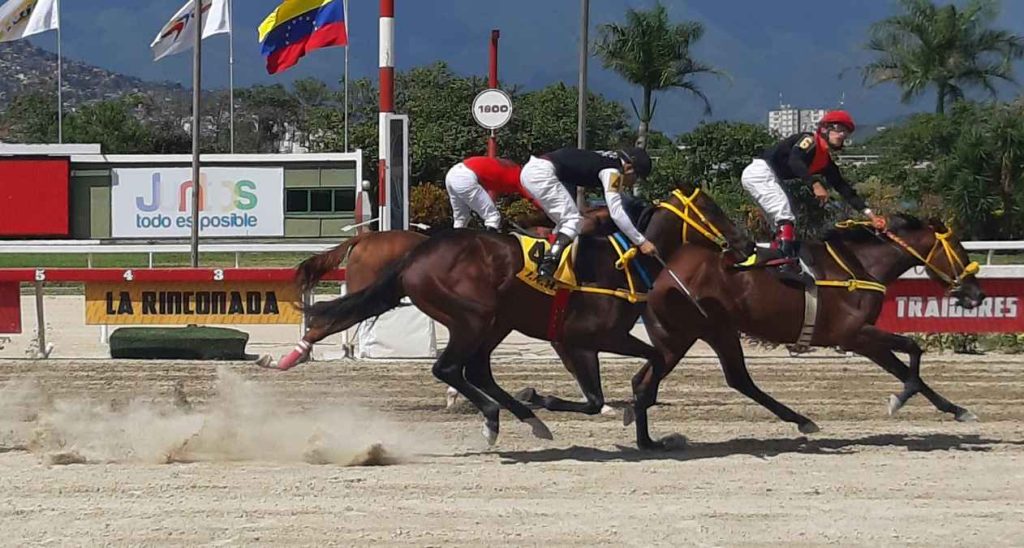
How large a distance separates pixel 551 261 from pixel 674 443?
138cm

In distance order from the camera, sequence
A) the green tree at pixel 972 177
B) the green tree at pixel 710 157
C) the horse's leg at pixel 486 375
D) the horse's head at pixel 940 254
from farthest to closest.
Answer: the green tree at pixel 710 157
the green tree at pixel 972 177
the horse's head at pixel 940 254
the horse's leg at pixel 486 375

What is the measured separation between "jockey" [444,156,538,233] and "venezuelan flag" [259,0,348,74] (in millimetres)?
11123

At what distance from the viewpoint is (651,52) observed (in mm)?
35156

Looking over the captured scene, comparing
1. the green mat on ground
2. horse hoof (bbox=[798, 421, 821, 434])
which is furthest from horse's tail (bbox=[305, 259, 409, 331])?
the green mat on ground

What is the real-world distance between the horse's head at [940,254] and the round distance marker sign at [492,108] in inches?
257

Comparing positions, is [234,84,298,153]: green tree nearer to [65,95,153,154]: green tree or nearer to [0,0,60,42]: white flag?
[65,95,153,154]: green tree

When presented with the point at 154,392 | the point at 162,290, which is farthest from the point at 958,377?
the point at 162,290

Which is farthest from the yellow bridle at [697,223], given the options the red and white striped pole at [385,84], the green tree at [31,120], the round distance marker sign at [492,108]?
the green tree at [31,120]

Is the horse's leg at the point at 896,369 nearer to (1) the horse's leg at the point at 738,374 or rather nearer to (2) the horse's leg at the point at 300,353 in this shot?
(1) the horse's leg at the point at 738,374

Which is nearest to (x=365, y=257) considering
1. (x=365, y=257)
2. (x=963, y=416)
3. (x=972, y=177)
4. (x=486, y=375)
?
(x=365, y=257)

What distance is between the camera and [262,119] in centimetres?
7356

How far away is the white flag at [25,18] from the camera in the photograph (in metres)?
29.1

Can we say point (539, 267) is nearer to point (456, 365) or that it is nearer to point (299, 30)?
point (456, 365)

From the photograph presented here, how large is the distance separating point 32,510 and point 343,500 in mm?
1412
